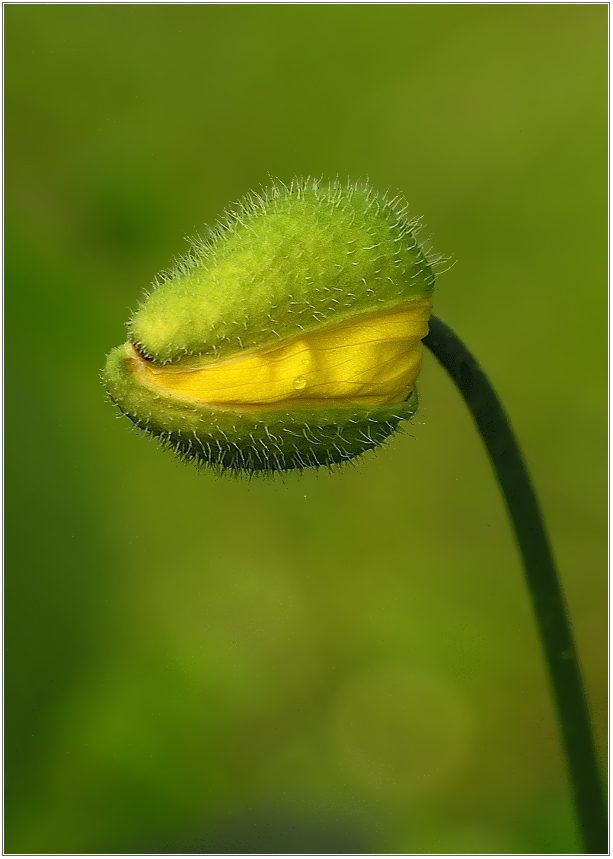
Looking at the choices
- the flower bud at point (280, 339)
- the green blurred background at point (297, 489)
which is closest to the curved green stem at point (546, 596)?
the flower bud at point (280, 339)

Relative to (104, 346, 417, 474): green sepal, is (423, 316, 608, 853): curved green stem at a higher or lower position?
lower

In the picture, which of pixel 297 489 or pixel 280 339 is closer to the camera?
pixel 280 339

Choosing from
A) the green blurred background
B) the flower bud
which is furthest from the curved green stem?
the green blurred background

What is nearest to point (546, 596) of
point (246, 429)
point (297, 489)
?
point (246, 429)

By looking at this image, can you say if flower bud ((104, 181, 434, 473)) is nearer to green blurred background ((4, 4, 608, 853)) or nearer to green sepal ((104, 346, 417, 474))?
green sepal ((104, 346, 417, 474))

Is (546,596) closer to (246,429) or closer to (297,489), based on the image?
(246,429)

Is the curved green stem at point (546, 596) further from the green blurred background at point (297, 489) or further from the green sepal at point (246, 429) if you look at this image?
the green blurred background at point (297, 489)
